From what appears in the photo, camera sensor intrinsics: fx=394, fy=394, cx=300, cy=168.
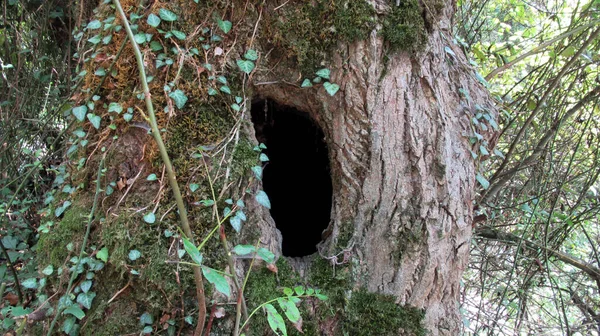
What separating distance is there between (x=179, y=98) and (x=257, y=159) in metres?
0.44

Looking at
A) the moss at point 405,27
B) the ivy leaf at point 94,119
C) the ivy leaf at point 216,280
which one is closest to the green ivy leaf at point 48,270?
the ivy leaf at point 94,119

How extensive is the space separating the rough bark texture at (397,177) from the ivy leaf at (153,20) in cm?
58

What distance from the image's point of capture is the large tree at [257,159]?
1.71 m

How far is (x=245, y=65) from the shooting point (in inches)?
73.4

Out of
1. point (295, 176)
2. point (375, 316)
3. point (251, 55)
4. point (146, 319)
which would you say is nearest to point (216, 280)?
point (146, 319)

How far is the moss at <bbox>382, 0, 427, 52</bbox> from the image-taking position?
76.2 inches

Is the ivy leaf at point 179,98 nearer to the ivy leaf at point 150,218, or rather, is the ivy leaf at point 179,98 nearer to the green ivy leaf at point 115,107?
the green ivy leaf at point 115,107

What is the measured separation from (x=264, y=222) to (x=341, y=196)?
1.39ft

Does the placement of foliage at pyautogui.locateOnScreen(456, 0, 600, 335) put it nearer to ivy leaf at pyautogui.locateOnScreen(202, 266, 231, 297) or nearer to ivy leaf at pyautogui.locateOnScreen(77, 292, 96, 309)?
ivy leaf at pyautogui.locateOnScreen(202, 266, 231, 297)

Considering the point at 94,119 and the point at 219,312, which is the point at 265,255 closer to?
the point at 219,312

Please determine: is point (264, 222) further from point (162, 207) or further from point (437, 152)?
point (437, 152)

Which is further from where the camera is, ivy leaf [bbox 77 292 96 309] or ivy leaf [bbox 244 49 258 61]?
ivy leaf [bbox 244 49 258 61]

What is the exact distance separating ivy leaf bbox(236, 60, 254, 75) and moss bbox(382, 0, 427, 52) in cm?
67

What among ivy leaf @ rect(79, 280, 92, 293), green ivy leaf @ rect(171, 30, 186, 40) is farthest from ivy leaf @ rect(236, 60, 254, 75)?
ivy leaf @ rect(79, 280, 92, 293)
